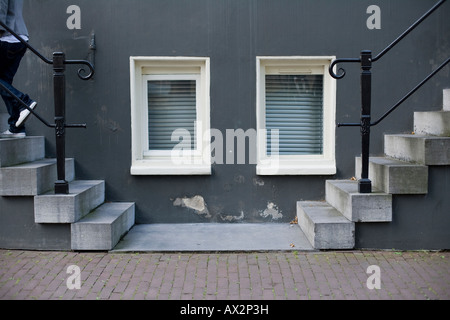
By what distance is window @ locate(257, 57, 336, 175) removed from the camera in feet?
21.6

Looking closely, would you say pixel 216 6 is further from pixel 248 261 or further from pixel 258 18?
pixel 248 261

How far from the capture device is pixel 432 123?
19.3 feet

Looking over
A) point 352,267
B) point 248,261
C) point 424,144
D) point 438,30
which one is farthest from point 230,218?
point 438,30

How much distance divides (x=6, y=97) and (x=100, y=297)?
9.22ft

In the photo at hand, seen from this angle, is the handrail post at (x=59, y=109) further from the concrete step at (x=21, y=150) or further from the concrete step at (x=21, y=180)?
the concrete step at (x=21, y=150)

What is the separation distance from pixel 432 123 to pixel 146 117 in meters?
3.65

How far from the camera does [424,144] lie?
5.31 metres

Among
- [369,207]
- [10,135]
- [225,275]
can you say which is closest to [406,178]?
[369,207]

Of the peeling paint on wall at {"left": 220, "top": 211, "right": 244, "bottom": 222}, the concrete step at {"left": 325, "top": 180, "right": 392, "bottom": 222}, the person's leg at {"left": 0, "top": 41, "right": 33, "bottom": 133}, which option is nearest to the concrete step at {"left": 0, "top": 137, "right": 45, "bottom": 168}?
the person's leg at {"left": 0, "top": 41, "right": 33, "bottom": 133}

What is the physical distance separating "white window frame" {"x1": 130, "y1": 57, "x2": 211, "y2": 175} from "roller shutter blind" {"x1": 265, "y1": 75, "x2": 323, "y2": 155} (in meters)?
0.88

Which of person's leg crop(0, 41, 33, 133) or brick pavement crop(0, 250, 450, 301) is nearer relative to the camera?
brick pavement crop(0, 250, 450, 301)

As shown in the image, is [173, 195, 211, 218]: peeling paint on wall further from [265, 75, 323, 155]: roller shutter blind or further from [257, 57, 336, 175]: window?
[265, 75, 323, 155]: roller shutter blind

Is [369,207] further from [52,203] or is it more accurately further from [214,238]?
[52,203]

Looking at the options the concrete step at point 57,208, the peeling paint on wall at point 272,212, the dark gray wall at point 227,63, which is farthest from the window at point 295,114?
the concrete step at point 57,208
